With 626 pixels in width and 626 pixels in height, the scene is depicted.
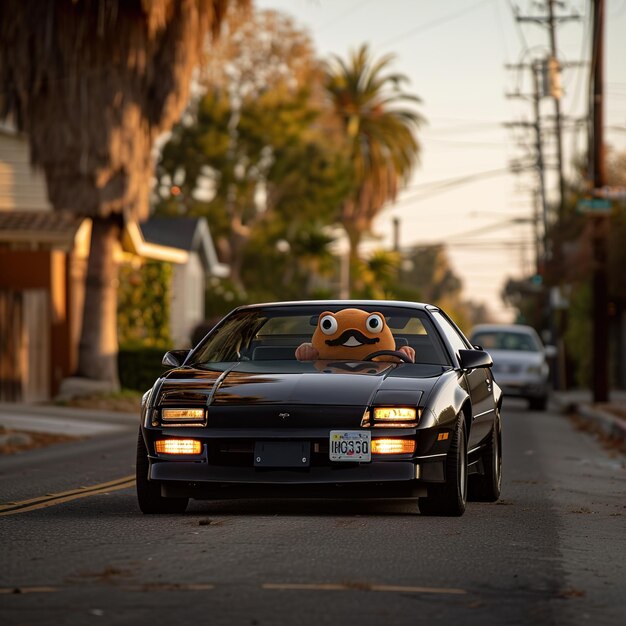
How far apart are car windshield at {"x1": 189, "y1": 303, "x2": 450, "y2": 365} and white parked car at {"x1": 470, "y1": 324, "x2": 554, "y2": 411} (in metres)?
19.5

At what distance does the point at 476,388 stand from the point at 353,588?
4125mm

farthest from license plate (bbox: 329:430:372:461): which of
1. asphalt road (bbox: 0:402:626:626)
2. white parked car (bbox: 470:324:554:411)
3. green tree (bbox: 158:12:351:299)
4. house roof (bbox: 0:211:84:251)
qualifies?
green tree (bbox: 158:12:351:299)

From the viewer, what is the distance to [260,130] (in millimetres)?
59750

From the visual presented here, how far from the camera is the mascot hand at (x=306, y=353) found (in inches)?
399

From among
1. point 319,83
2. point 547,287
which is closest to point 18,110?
point 547,287

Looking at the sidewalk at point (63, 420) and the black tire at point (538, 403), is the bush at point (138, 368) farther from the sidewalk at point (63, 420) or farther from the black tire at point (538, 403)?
the black tire at point (538, 403)

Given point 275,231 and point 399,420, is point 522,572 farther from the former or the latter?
point 275,231

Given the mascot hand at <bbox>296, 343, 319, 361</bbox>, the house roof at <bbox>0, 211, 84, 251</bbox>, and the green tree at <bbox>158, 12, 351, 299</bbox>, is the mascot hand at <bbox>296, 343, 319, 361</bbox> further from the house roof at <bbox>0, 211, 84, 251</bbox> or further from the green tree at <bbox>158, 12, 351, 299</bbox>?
the green tree at <bbox>158, 12, 351, 299</bbox>

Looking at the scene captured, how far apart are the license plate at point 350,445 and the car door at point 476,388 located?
4.46ft

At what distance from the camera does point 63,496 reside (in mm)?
11102

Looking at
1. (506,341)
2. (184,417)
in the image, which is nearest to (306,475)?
(184,417)

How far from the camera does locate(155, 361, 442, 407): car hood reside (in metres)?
8.80

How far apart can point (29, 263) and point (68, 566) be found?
22932 millimetres

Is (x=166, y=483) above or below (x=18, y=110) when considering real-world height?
below
